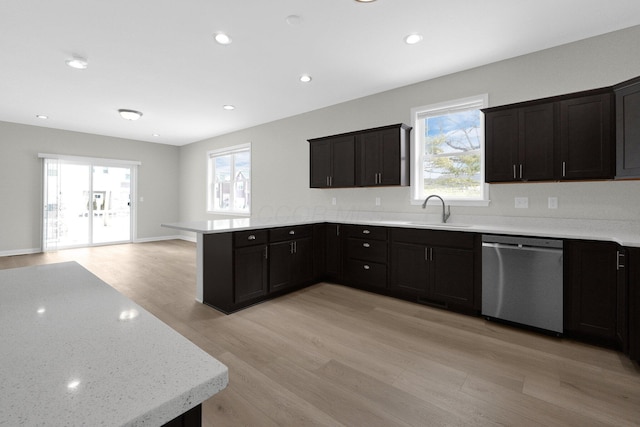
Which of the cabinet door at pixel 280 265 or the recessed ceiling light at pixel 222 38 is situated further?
the cabinet door at pixel 280 265

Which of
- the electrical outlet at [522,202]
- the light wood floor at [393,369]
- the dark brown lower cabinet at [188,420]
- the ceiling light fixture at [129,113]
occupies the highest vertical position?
the ceiling light fixture at [129,113]

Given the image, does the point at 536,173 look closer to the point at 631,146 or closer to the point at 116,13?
the point at 631,146

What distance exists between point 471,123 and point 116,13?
3.89 meters

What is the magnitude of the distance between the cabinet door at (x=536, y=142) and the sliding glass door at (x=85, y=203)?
8367mm

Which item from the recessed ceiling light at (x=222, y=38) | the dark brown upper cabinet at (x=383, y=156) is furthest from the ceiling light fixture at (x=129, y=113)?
the dark brown upper cabinet at (x=383, y=156)

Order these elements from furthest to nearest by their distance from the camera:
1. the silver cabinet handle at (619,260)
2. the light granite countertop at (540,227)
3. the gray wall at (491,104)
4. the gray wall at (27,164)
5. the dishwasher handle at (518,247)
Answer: the gray wall at (27,164), the gray wall at (491,104), the dishwasher handle at (518,247), the light granite countertop at (540,227), the silver cabinet handle at (619,260)

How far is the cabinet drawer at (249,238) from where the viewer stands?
3197 millimetres

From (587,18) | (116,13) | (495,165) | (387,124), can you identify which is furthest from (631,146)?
(116,13)

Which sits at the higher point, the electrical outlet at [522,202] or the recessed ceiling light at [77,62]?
the recessed ceiling light at [77,62]

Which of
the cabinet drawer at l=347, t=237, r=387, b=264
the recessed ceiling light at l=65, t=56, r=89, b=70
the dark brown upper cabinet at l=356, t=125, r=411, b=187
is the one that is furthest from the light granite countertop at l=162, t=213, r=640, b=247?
the recessed ceiling light at l=65, t=56, r=89, b=70

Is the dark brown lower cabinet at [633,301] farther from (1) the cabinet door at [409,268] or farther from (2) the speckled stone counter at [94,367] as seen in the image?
(2) the speckled stone counter at [94,367]

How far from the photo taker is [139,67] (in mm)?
3633

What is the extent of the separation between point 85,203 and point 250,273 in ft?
20.0

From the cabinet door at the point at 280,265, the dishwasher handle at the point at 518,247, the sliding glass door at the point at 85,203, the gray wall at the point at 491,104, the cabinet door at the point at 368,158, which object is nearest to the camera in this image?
the dishwasher handle at the point at 518,247
